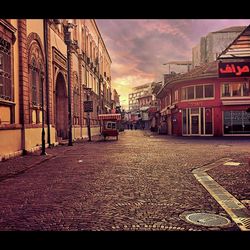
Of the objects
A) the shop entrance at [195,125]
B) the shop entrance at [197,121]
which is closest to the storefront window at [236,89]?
the shop entrance at [197,121]

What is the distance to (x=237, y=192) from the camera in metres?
5.97

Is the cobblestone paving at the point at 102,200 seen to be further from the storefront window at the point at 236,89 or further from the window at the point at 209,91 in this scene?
the storefront window at the point at 236,89

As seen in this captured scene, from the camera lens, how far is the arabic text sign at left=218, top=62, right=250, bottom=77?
27.6 ft

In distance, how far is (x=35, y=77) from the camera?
1622 centimetres

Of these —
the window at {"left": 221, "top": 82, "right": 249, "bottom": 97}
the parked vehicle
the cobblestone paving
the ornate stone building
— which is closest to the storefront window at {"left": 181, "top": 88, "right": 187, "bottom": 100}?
the window at {"left": 221, "top": 82, "right": 249, "bottom": 97}

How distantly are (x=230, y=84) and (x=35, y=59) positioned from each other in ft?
68.9

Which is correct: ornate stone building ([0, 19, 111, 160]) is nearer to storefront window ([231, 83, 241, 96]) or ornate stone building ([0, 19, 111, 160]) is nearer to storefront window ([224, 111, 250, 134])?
storefront window ([224, 111, 250, 134])

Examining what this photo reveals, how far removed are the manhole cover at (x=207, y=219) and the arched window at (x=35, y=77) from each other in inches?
488

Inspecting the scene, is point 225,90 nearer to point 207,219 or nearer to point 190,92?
point 190,92

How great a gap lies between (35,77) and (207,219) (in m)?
14.1

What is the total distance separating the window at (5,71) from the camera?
12.1m

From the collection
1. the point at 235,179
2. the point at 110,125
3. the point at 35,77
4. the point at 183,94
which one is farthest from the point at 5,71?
the point at 183,94
